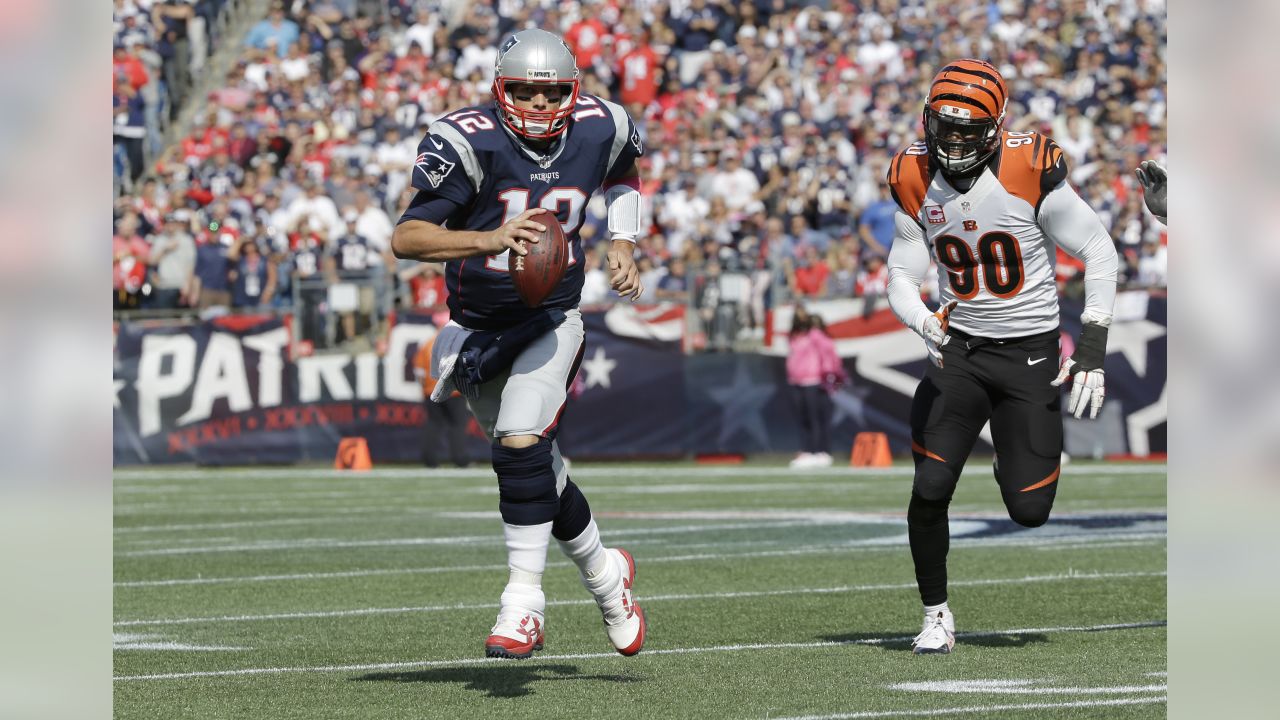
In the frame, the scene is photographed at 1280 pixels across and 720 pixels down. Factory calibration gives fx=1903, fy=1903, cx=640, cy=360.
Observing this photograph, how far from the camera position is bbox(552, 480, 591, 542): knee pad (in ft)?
19.4

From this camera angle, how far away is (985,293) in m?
6.87

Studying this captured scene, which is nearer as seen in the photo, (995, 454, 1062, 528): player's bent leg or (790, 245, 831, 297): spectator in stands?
(995, 454, 1062, 528): player's bent leg

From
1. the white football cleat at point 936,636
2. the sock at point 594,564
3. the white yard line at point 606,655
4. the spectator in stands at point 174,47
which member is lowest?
the white yard line at point 606,655

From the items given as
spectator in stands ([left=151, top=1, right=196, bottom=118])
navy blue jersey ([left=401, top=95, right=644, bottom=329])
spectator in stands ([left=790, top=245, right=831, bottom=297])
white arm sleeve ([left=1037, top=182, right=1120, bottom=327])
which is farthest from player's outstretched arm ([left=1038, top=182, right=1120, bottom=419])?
spectator in stands ([left=151, top=1, right=196, bottom=118])

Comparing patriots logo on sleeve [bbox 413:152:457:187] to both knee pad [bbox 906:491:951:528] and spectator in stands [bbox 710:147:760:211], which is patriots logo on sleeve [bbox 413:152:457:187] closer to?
knee pad [bbox 906:491:951:528]

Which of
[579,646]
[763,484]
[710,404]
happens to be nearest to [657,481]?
[763,484]

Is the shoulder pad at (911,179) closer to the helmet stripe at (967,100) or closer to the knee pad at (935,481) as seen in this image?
the helmet stripe at (967,100)

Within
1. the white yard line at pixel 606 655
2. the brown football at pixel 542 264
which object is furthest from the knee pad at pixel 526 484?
the white yard line at pixel 606 655

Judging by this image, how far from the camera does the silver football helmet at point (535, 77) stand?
5727 millimetres

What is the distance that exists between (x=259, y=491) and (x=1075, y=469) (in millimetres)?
6834

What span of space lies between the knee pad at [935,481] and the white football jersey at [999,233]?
0.55 meters
